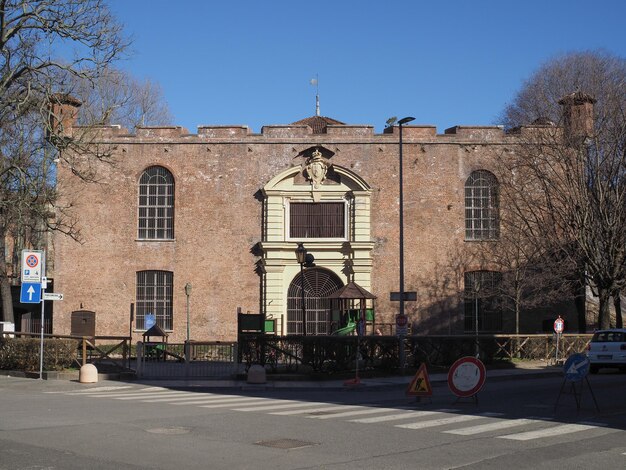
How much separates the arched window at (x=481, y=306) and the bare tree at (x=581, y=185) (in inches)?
147

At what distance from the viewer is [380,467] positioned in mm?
9859

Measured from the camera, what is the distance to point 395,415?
49.6ft

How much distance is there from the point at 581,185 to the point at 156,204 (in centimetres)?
2022

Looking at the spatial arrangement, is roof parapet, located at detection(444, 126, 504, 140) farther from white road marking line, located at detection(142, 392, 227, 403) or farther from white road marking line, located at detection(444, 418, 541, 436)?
white road marking line, located at detection(444, 418, 541, 436)

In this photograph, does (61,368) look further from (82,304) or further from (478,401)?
(82,304)

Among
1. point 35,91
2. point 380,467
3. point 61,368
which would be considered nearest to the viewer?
point 380,467

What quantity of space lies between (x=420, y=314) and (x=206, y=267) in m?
10.7

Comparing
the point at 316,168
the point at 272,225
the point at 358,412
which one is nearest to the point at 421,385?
the point at 358,412

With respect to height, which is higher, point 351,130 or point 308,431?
point 351,130

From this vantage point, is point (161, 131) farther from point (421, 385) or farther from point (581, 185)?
point (421, 385)

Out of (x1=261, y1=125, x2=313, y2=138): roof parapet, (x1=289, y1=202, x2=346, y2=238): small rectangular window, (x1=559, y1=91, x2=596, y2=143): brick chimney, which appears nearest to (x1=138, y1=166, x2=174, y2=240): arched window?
(x1=261, y1=125, x2=313, y2=138): roof parapet

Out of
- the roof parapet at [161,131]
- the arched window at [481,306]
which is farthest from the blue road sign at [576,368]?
the roof parapet at [161,131]

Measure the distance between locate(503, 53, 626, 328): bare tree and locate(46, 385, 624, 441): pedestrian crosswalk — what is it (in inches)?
750

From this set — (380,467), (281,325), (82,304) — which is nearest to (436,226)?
(281,325)
